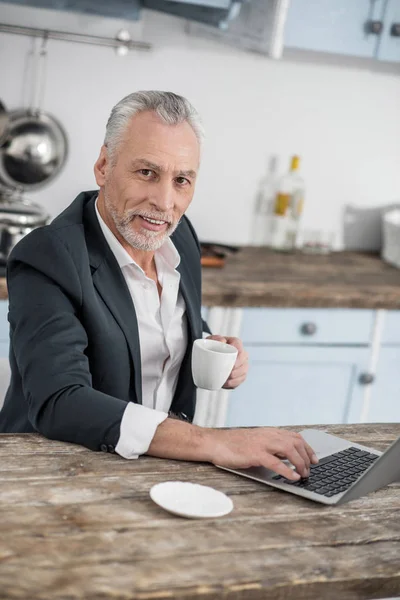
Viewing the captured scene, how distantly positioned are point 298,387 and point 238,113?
110cm

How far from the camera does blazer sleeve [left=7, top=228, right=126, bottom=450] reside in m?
1.58

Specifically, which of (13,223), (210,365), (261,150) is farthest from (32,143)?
(210,365)

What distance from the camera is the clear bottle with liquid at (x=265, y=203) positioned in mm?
3652

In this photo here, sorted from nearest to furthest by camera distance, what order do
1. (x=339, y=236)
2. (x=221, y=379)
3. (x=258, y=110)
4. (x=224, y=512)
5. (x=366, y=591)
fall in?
(x=366, y=591)
(x=224, y=512)
(x=221, y=379)
(x=258, y=110)
(x=339, y=236)

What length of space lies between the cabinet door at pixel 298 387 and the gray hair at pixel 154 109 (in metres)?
1.29

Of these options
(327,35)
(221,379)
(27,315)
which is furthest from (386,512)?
(327,35)

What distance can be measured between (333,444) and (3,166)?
1.85 metres

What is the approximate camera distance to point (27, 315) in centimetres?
173

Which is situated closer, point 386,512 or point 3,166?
point 386,512

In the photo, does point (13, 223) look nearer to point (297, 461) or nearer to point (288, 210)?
point (288, 210)

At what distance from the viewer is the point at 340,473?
5.17ft

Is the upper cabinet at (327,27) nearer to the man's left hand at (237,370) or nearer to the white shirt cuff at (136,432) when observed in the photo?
the man's left hand at (237,370)

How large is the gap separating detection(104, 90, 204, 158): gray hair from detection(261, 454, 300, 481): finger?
73 centimetres

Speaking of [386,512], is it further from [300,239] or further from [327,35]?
[300,239]
